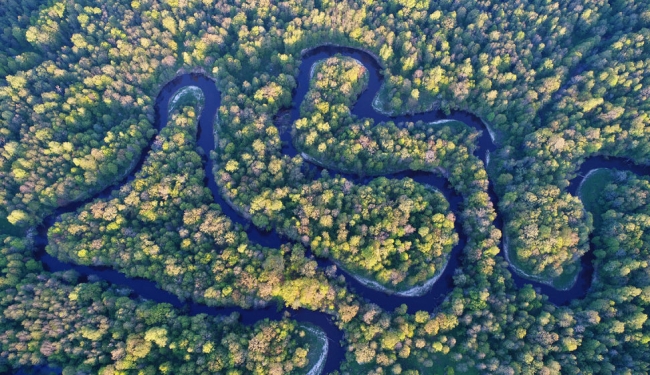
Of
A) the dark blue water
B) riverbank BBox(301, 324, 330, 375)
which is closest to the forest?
riverbank BBox(301, 324, 330, 375)

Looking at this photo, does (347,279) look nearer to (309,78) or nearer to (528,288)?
(528,288)

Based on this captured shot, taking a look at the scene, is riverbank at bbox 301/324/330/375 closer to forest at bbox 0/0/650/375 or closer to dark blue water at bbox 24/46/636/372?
forest at bbox 0/0/650/375

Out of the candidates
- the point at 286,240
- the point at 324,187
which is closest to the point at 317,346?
the point at 286,240

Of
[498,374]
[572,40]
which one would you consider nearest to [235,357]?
[498,374]

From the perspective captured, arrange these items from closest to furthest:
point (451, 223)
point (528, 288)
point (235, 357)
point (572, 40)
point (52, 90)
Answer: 1. point (235, 357)
2. point (528, 288)
3. point (451, 223)
4. point (52, 90)
5. point (572, 40)

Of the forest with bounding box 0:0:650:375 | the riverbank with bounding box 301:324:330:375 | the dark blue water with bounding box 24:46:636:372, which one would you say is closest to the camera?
the forest with bounding box 0:0:650:375

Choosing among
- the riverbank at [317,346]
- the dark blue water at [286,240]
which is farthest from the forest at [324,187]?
the dark blue water at [286,240]
